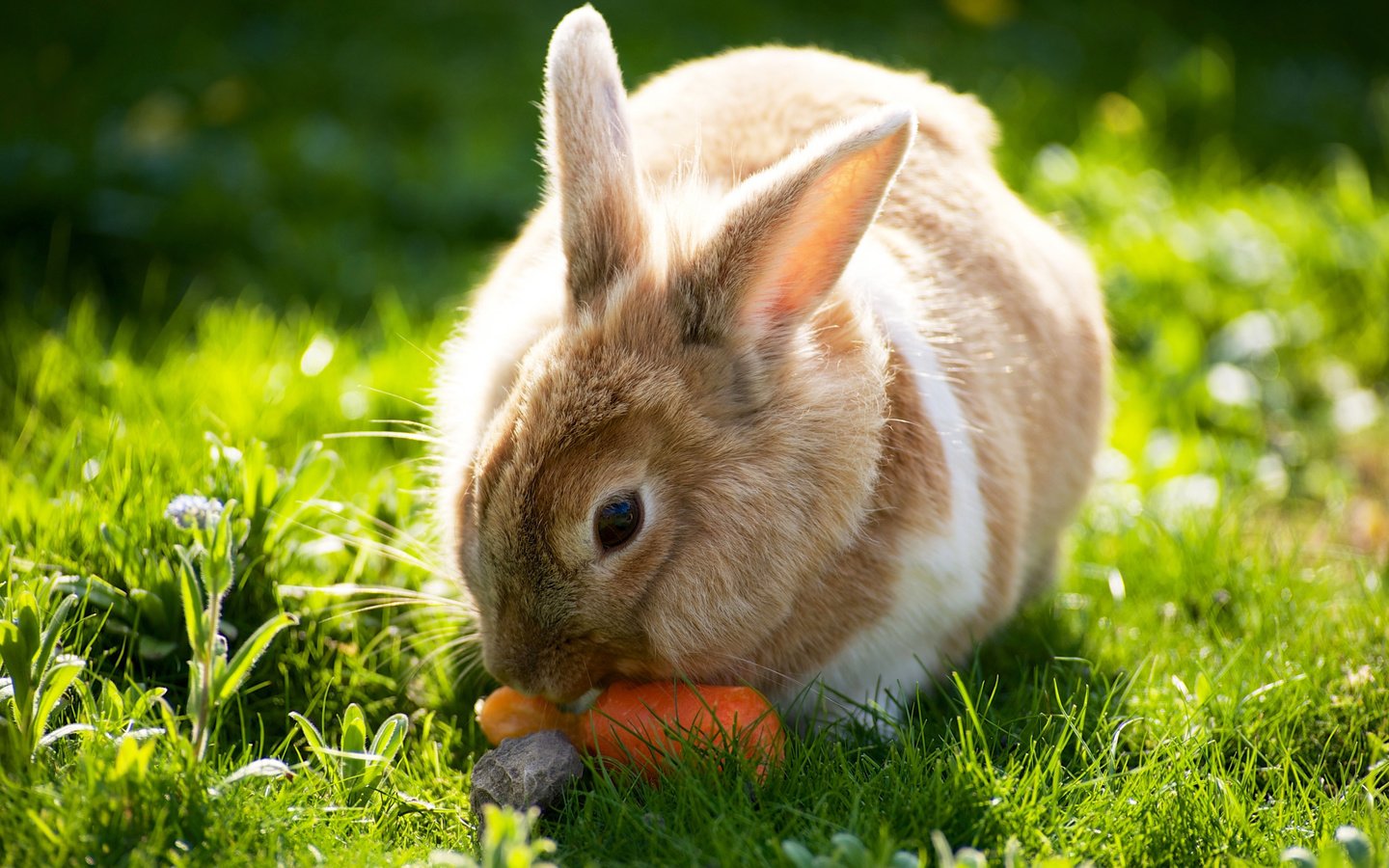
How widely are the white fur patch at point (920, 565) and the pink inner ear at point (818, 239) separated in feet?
0.91

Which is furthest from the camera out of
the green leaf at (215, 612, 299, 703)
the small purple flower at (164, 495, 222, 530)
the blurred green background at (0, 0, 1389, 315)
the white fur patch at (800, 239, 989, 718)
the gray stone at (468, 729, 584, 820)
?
the blurred green background at (0, 0, 1389, 315)

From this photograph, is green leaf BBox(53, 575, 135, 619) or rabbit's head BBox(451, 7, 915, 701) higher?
rabbit's head BBox(451, 7, 915, 701)

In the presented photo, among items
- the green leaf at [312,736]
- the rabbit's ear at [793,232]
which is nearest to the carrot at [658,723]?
the green leaf at [312,736]

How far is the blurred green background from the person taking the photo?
502cm

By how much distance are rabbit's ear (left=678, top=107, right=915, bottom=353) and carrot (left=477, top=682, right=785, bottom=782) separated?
27.2 inches

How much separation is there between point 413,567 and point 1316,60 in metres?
6.04

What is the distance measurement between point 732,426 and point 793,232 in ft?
1.26

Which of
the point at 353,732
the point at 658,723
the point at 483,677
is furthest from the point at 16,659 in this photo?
the point at 658,723

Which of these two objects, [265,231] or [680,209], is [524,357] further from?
[265,231]

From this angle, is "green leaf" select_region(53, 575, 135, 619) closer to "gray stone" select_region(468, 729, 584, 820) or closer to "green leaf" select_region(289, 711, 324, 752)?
"green leaf" select_region(289, 711, 324, 752)

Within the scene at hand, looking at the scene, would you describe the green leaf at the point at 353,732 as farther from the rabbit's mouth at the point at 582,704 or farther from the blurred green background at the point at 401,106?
the blurred green background at the point at 401,106

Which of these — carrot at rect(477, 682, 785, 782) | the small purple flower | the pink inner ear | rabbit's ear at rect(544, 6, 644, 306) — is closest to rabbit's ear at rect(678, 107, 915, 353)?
the pink inner ear

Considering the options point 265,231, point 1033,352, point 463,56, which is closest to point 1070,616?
point 1033,352

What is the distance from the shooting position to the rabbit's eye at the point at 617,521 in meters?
2.44
